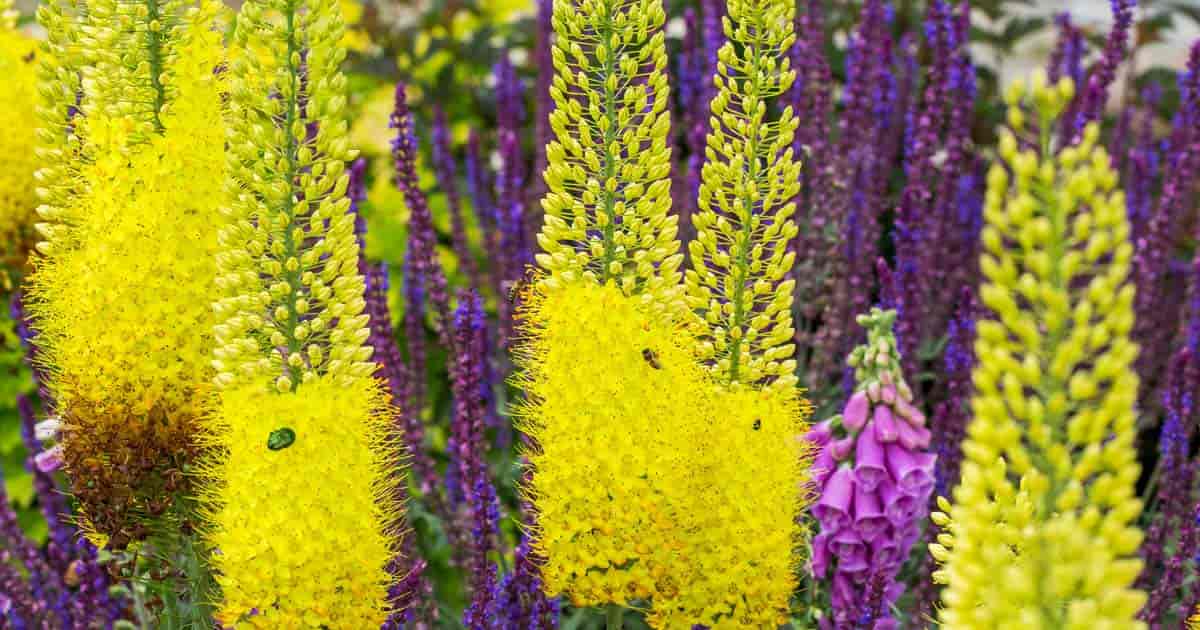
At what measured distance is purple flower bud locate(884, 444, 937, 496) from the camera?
8.32 feet

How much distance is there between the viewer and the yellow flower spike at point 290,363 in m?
1.98

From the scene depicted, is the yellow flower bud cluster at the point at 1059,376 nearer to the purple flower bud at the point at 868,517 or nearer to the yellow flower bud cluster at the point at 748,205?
the yellow flower bud cluster at the point at 748,205

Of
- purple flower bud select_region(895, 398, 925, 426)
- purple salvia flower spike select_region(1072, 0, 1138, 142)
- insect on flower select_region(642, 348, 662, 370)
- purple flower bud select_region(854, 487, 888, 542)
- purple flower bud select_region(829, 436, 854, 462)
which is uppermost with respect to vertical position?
purple salvia flower spike select_region(1072, 0, 1138, 142)

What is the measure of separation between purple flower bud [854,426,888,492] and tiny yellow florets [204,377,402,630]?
1009 millimetres

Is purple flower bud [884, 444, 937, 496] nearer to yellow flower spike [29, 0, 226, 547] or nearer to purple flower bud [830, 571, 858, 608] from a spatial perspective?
purple flower bud [830, 571, 858, 608]

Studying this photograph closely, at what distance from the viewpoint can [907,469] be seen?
2531 mm

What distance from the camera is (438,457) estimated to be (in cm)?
479

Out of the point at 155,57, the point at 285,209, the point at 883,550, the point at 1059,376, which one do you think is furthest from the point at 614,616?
the point at 155,57

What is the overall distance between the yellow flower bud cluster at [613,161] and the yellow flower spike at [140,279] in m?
Result: 0.67

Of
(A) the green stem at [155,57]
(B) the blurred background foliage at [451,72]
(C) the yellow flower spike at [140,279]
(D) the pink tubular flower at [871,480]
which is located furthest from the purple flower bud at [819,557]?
(B) the blurred background foliage at [451,72]

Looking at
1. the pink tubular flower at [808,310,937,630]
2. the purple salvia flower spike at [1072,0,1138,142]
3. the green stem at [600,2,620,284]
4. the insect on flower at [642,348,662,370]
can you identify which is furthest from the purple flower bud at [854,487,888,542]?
the purple salvia flower spike at [1072,0,1138,142]

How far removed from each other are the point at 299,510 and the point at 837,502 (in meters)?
1.11

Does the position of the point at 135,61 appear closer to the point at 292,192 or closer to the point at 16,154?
the point at 292,192

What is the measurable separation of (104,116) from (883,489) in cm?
172
